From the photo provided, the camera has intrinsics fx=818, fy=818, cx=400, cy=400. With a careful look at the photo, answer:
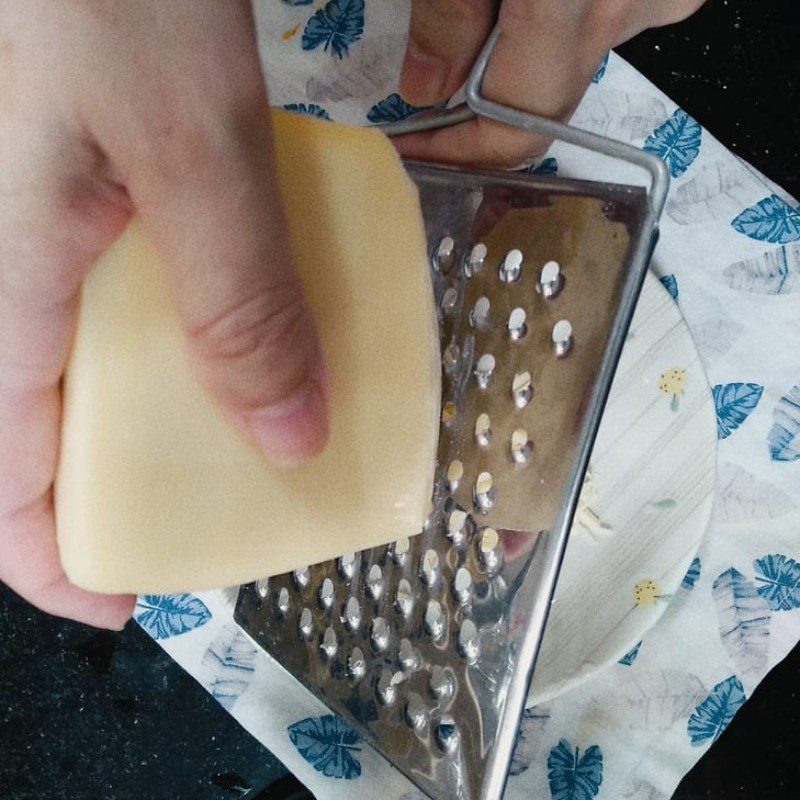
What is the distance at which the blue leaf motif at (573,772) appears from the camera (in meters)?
0.70

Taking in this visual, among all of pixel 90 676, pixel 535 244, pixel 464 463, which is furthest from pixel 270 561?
pixel 90 676

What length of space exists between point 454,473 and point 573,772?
0.37 metres

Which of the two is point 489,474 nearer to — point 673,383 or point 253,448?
point 253,448

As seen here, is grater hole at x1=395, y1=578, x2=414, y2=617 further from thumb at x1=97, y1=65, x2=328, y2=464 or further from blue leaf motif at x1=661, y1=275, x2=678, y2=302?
blue leaf motif at x1=661, y1=275, x2=678, y2=302

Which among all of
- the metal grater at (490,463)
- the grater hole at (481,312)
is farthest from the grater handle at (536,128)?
the grater hole at (481,312)

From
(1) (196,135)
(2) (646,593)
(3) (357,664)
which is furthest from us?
(2) (646,593)

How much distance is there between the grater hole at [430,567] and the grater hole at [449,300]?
0.15 m

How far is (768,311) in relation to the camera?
716 millimetres

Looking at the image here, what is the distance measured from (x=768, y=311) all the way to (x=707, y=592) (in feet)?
0.82

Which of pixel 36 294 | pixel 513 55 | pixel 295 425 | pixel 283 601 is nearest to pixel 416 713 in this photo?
pixel 283 601

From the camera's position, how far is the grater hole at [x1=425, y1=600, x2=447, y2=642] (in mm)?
492

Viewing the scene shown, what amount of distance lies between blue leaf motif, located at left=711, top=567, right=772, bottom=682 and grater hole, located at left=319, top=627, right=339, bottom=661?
35 cm

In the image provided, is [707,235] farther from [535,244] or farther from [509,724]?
[509,724]

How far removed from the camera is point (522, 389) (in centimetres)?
46
